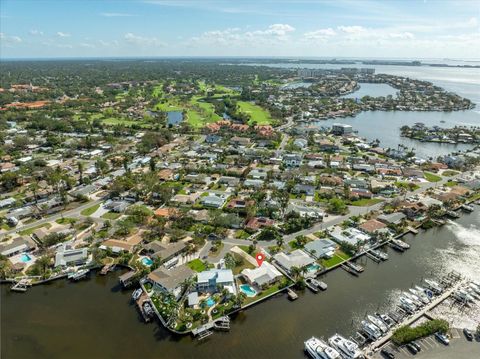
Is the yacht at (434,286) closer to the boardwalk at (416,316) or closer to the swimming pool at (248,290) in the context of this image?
the boardwalk at (416,316)

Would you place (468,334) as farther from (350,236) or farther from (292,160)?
(292,160)

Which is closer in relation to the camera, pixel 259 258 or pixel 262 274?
pixel 262 274

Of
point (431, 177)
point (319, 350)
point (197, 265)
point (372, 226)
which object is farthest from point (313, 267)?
point (431, 177)

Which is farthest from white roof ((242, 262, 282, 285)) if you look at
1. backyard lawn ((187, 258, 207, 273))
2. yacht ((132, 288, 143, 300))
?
yacht ((132, 288, 143, 300))

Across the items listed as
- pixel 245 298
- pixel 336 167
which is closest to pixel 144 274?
pixel 245 298

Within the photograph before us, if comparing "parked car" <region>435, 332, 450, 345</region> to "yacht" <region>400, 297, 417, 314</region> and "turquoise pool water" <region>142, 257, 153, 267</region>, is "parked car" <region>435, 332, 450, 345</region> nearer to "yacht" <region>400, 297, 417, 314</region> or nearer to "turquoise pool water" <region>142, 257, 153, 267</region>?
"yacht" <region>400, 297, 417, 314</region>
